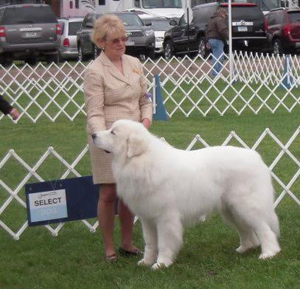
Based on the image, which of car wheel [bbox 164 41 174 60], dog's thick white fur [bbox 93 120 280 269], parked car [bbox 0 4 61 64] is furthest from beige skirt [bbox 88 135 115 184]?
car wheel [bbox 164 41 174 60]

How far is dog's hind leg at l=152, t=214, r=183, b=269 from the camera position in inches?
269

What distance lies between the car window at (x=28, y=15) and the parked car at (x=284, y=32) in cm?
702

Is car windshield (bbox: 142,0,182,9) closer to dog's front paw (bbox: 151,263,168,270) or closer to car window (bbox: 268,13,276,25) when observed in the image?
car window (bbox: 268,13,276,25)

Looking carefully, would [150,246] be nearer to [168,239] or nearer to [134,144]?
[168,239]

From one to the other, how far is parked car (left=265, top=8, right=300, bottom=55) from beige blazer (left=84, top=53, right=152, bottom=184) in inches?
945

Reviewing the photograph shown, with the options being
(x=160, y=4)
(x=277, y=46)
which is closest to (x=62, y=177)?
(x=277, y=46)

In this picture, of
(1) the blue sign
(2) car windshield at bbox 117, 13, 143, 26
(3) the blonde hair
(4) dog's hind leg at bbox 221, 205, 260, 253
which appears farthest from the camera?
(2) car windshield at bbox 117, 13, 143, 26

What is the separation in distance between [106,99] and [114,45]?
15.7 inches

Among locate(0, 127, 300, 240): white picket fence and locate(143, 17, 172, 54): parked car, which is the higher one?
locate(0, 127, 300, 240): white picket fence

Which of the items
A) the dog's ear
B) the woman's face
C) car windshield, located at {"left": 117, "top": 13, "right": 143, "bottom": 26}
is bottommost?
car windshield, located at {"left": 117, "top": 13, "right": 143, "bottom": 26}

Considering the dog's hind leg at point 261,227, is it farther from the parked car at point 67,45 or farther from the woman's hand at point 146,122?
the parked car at point 67,45

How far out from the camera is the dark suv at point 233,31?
30234 millimetres

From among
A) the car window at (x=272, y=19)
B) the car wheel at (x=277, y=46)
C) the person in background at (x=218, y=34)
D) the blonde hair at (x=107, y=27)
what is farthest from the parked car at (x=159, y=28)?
the blonde hair at (x=107, y=27)

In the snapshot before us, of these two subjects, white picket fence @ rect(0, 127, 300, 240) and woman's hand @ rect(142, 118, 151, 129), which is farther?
Answer: white picket fence @ rect(0, 127, 300, 240)
